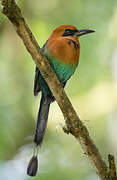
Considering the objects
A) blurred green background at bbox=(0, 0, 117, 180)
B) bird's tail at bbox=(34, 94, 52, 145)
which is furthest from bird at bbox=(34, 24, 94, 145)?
blurred green background at bbox=(0, 0, 117, 180)

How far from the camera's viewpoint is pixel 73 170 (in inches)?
181

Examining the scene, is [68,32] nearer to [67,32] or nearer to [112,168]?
[67,32]

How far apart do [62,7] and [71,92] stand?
4.12ft

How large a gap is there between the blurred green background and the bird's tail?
904 millimetres

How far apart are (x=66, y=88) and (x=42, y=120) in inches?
51.5

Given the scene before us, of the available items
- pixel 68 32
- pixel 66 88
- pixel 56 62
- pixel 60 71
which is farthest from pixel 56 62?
pixel 66 88

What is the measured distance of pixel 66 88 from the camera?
4.82 meters

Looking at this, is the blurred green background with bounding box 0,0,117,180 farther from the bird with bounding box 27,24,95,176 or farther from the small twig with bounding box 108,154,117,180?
the small twig with bounding box 108,154,117,180

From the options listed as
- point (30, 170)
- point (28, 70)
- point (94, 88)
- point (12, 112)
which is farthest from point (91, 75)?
point (30, 170)

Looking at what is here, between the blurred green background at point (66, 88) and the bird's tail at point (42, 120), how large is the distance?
0.90m

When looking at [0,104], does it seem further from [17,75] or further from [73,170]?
[73,170]

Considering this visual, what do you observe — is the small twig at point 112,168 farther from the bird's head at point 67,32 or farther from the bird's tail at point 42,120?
the bird's head at point 67,32

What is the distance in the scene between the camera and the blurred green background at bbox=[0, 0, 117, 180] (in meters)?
4.70

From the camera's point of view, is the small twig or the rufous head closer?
the small twig
